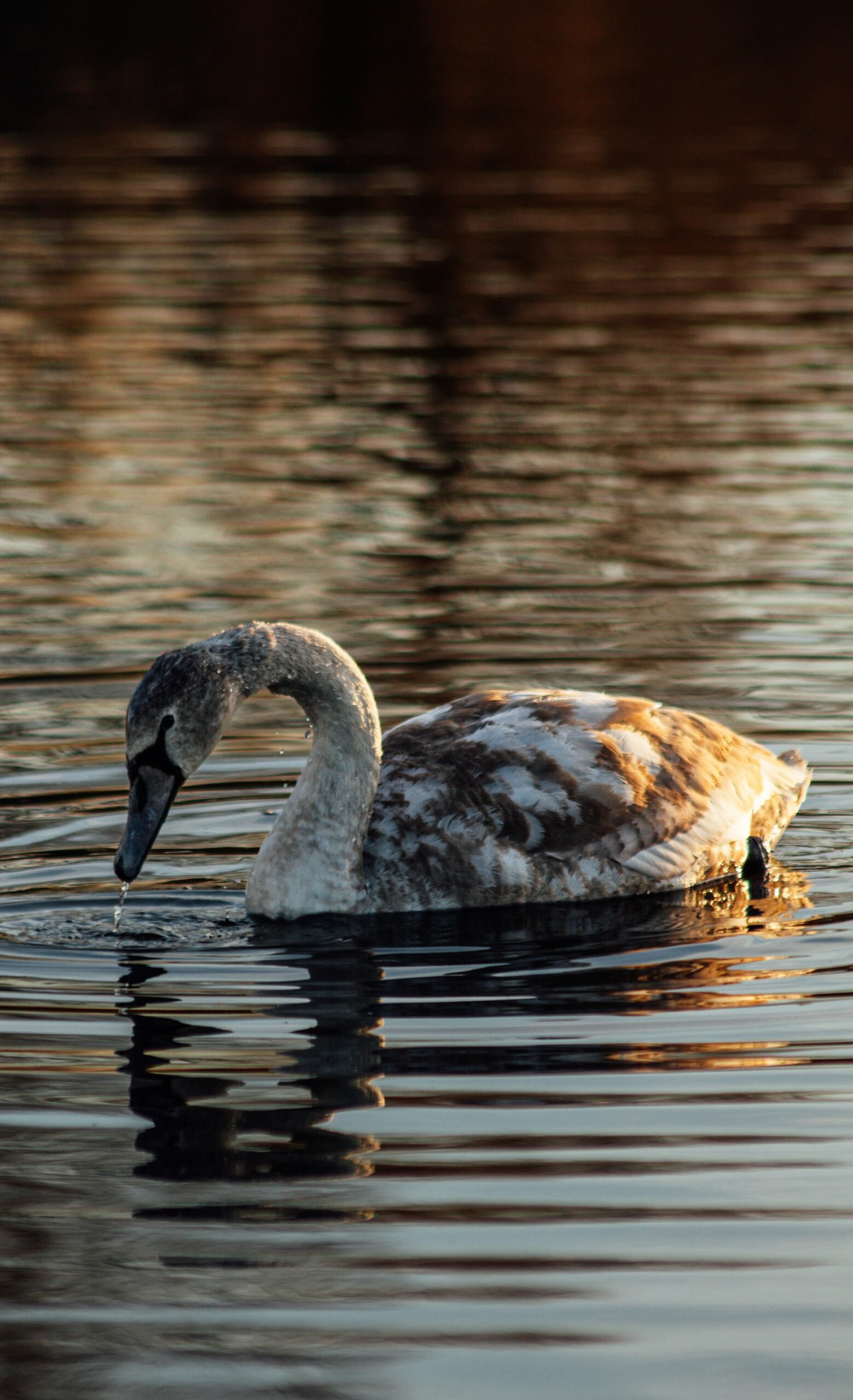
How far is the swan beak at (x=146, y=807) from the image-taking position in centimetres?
881

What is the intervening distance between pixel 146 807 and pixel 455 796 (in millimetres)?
1466

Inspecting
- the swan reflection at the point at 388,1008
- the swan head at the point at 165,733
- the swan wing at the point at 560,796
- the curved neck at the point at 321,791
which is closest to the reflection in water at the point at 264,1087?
the swan reflection at the point at 388,1008

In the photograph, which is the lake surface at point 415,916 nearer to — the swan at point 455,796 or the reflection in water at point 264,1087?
the reflection in water at point 264,1087

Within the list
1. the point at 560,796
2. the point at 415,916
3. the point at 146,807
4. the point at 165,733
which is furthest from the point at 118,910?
the point at 560,796

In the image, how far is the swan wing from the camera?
9.71 m

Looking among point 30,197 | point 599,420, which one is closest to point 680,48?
point 30,197

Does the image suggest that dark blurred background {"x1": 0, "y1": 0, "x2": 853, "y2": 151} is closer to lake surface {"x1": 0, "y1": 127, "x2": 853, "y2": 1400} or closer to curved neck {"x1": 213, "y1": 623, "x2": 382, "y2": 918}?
lake surface {"x1": 0, "y1": 127, "x2": 853, "y2": 1400}

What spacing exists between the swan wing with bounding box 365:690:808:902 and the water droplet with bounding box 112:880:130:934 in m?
1.05

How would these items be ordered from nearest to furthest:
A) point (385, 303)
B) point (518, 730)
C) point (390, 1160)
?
point (390, 1160)
point (518, 730)
point (385, 303)

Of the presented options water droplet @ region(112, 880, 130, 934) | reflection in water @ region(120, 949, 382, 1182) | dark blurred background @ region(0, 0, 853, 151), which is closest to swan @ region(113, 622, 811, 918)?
water droplet @ region(112, 880, 130, 934)

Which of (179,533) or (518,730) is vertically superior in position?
(518,730)

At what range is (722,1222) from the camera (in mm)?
6281

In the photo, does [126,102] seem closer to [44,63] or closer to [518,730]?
[44,63]

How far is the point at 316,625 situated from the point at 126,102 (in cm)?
3342
